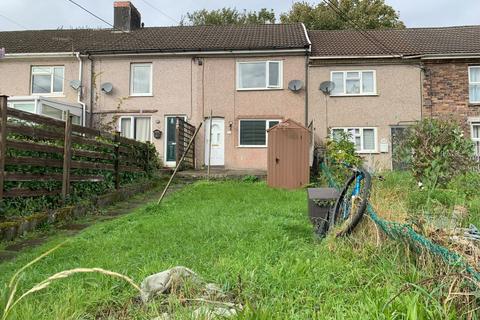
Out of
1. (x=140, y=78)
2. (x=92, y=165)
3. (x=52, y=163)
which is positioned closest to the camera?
(x=52, y=163)

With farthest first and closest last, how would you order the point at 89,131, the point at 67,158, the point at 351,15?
the point at 351,15 < the point at 89,131 < the point at 67,158

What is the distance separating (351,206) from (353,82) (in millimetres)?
14462

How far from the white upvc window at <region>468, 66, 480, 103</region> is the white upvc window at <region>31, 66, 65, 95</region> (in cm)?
1774

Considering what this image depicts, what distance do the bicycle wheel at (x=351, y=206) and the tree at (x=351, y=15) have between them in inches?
1140

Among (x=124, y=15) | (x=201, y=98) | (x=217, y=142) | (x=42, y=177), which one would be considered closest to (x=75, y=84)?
(x=124, y=15)

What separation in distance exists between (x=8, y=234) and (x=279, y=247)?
3.62 meters

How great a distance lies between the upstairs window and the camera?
60.3 feet

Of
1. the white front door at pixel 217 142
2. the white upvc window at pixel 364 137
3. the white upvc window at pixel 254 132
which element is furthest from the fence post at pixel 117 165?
the white upvc window at pixel 364 137

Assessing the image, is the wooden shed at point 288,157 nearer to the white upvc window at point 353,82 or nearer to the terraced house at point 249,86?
the terraced house at point 249,86

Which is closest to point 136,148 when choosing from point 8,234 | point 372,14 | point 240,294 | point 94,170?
point 94,170

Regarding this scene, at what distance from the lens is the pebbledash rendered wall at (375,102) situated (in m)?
18.0

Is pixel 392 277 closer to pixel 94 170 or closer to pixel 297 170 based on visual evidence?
pixel 94 170

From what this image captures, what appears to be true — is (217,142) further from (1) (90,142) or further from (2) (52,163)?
(2) (52,163)

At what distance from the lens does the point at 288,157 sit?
43.1 feet
